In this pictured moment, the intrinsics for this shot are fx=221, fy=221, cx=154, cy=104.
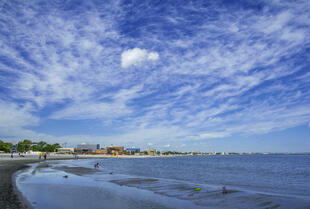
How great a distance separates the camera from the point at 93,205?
1689 cm

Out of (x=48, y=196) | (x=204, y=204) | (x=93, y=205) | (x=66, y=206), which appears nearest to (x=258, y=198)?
(x=204, y=204)

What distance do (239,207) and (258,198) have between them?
17.8 feet

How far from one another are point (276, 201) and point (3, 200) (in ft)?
76.4

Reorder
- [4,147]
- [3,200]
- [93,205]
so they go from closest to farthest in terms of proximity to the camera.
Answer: [3,200], [93,205], [4,147]

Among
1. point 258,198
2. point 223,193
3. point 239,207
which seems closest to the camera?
point 239,207

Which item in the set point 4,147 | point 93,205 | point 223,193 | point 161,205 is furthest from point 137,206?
point 4,147

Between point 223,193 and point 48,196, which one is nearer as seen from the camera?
point 48,196

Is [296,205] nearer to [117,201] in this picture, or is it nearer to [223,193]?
[223,193]

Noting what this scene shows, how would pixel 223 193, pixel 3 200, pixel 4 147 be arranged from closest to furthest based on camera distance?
pixel 3 200 → pixel 223 193 → pixel 4 147

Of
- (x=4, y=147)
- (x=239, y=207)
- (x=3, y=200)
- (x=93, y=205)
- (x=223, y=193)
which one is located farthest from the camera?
(x=4, y=147)

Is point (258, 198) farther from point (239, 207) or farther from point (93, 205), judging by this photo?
point (93, 205)

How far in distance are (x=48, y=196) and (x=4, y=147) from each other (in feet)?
647

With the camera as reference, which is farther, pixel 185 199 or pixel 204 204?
pixel 185 199

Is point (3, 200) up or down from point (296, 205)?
up
